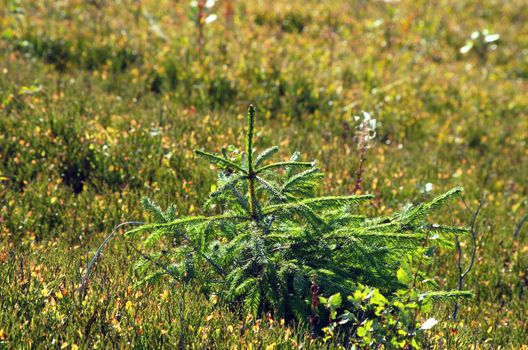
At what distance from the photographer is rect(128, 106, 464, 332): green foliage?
10.5 ft

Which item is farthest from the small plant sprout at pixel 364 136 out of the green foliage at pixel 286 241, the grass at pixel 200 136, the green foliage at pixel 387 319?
the green foliage at pixel 387 319

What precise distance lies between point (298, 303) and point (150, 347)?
2.68 feet

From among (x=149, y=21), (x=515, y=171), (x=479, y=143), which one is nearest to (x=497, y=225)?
(x=515, y=171)

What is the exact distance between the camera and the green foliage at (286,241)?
3189 millimetres

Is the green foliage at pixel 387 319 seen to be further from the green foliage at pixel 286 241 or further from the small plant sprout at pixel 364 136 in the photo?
the small plant sprout at pixel 364 136

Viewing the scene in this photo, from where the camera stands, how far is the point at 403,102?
8.71 meters

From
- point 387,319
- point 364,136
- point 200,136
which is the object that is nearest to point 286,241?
point 387,319

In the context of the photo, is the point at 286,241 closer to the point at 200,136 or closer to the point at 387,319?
the point at 387,319

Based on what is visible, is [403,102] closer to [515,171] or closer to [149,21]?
[515,171]

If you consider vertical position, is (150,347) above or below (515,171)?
above

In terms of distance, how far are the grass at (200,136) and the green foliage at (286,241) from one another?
201 millimetres

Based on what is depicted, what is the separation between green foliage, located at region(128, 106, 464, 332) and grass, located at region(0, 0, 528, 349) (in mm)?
201

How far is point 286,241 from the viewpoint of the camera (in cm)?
338

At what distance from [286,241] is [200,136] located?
304cm
